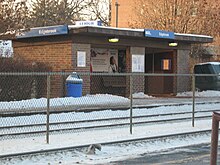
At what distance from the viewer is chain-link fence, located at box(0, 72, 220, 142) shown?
12727 mm

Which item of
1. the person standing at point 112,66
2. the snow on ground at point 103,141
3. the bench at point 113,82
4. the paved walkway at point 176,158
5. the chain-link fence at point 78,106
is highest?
the person standing at point 112,66

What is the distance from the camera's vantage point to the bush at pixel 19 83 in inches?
705

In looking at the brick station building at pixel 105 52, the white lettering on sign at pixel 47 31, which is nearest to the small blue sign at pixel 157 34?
the brick station building at pixel 105 52

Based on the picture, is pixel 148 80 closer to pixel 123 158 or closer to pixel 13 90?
pixel 13 90

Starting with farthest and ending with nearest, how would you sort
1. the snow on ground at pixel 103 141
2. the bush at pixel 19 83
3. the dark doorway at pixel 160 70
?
the dark doorway at pixel 160 70 → the bush at pixel 19 83 → the snow on ground at pixel 103 141

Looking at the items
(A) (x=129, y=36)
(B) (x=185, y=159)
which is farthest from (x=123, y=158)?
(A) (x=129, y=36)

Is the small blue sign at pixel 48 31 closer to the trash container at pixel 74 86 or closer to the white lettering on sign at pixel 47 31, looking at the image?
the white lettering on sign at pixel 47 31

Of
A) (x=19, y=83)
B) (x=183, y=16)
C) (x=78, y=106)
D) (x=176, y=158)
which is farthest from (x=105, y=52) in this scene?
(x=176, y=158)

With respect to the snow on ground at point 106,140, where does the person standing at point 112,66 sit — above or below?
above

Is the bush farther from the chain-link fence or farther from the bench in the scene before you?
the bench

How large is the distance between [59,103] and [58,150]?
6.05 meters

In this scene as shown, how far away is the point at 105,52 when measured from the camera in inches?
1019

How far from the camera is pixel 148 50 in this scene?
2872cm

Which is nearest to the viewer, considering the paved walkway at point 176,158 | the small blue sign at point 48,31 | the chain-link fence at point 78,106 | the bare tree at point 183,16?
the paved walkway at point 176,158
